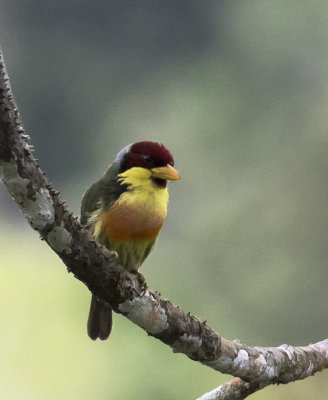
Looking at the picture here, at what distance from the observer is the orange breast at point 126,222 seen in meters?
3.20

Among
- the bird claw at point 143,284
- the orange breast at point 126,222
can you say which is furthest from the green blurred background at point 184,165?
→ the bird claw at point 143,284

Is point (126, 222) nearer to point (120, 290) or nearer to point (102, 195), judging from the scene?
point (102, 195)

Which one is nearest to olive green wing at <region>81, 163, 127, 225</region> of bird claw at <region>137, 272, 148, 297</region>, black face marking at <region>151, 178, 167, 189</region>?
black face marking at <region>151, 178, 167, 189</region>

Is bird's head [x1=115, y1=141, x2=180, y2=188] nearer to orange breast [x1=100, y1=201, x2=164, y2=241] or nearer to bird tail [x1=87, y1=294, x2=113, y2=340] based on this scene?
orange breast [x1=100, y1=201, x2=164, y2=241]

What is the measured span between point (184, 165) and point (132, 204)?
22.1 m

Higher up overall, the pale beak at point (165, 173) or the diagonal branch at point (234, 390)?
the pale beak at point (165, 173)

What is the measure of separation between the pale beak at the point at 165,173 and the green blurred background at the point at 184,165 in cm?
973

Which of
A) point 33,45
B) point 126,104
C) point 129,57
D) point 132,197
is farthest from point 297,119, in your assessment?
point 132,197

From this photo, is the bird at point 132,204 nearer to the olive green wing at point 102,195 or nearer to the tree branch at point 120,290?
the olive green wing at point 102,195

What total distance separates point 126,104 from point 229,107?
3.11 metres

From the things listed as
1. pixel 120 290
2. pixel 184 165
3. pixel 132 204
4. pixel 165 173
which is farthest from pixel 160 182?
pixel 184 165

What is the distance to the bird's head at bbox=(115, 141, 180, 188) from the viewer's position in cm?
333

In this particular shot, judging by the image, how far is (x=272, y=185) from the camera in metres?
21.9

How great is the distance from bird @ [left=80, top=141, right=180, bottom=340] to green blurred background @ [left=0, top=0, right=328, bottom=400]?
9.68 m
